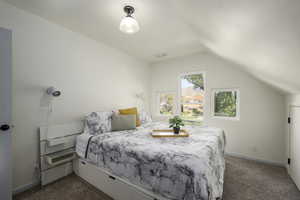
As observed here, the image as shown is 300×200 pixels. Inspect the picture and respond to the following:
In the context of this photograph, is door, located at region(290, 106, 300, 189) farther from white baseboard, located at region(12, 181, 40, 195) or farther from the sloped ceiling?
white baseboard, located at region(12, 181, 40, 195)

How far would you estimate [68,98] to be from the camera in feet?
7.54

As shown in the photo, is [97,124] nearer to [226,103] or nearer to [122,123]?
[122,123]

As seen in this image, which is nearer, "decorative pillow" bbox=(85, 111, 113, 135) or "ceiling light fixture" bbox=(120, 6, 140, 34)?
"ceiling light fixture" bbox=(120, 6, 140, 34)

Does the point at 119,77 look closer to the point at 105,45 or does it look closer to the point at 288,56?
the point at 105,45

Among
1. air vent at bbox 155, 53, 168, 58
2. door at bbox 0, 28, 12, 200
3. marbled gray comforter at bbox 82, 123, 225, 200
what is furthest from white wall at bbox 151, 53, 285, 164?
door at bbox 0, 28, 12, 200

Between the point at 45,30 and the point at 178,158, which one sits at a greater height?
the point at 45,30

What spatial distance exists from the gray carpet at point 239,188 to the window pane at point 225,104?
1.30 meters

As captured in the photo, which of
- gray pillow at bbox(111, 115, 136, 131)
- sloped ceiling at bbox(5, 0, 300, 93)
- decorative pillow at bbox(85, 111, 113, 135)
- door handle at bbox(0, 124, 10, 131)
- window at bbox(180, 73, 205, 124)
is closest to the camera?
sloped ceiling at bbox(5, 0, 300, 93)

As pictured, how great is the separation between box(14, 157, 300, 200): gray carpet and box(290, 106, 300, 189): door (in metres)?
0.16

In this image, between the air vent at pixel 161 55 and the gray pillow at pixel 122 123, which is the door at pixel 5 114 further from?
the air vent at pixel 161 55

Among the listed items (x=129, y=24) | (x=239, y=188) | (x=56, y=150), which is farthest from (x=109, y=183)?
(x=129, y=24)

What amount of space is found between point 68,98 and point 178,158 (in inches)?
85.4

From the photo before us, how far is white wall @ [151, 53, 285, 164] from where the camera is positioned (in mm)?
2613

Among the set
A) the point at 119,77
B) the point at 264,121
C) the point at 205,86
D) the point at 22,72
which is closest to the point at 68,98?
the point at 22,72
